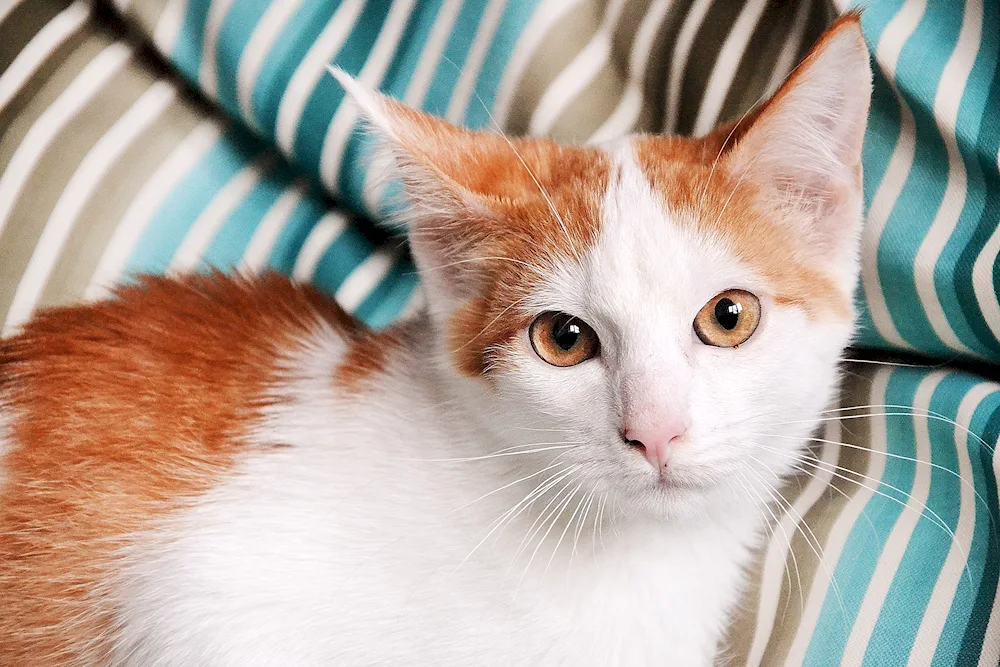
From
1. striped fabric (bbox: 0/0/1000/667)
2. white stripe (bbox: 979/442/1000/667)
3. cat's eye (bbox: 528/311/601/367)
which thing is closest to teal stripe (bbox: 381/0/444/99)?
striped fabric (bbox: 0/0/1000/667)

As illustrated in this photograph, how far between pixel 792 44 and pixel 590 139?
29 cm

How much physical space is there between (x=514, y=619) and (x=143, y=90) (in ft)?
3.15

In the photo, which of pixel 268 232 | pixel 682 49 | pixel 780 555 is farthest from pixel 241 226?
pixel 780 555

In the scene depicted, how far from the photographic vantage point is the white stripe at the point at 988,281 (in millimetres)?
925

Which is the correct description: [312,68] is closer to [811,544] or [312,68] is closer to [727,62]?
[727,62]

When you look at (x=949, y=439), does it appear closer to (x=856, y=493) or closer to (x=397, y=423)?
(x=856, y=493)

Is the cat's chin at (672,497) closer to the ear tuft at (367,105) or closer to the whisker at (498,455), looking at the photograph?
the whisker at (498,455)

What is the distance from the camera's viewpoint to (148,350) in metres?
0.95

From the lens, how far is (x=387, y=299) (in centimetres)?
131

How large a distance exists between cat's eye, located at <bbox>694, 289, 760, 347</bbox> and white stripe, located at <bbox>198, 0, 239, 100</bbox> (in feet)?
2.69

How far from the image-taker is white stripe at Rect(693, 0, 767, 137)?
1068 millimetres

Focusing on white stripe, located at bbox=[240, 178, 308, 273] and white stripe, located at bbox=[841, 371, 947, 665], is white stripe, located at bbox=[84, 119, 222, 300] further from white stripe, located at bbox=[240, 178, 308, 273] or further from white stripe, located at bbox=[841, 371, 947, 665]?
white stripe, located at bbox=[841, 371, 947, 665]

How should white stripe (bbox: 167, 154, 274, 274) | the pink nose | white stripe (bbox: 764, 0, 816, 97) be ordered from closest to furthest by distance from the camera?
the pink nose
white stripe (bbox: 764, 0, 816, 97)
white stripe (bbox: 167, 154, 274, 274)

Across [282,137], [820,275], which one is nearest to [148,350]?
[282,137]
